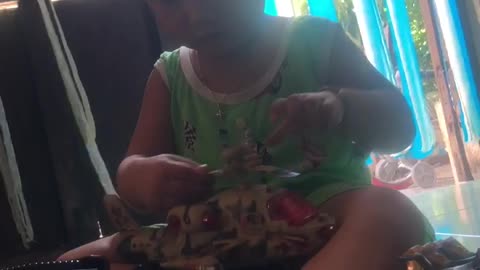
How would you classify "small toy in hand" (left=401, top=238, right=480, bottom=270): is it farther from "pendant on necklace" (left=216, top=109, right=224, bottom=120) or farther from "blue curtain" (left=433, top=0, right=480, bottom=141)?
"blue curtain" (left=433, top=0, right=480, bottom=141)

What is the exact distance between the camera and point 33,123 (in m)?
0.52

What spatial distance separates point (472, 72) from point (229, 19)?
0.26 meters

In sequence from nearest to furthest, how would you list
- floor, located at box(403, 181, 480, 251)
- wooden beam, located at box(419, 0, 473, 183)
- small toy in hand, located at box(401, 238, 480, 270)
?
1. small toy in hand, located at box(401, 238, 480, 270)
2. floor, located at box(403, 181, 480, 251)
3. wooden beam, located at box(419, 0, 473, 183)

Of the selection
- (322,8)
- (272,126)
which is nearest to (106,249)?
(272,126)

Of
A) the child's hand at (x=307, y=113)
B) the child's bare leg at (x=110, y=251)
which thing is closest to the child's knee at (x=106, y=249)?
the child's bare leg at (x=110, y=251)

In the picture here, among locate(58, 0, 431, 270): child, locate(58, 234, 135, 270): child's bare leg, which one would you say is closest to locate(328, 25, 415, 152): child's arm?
locate(58, 0, 431, 270): child

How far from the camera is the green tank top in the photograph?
34cm

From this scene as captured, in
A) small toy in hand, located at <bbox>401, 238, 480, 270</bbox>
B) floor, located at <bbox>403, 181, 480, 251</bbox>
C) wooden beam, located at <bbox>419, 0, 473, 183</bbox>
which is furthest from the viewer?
wooden beam, located at <bbox>419, 0, 473, 183</bbox>

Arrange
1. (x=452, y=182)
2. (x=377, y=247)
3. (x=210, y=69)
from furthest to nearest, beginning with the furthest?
1. (x=452, y=182)
2. (x=210, y=69)
3. (x=377, y=247)

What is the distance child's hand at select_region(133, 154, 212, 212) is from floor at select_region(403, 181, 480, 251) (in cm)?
12

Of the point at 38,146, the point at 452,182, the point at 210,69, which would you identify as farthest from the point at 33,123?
the point at 452,182

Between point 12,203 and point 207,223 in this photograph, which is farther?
point 12,203

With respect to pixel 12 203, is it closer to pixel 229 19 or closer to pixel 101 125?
pixel 101 125

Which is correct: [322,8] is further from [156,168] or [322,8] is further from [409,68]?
[156,168]
